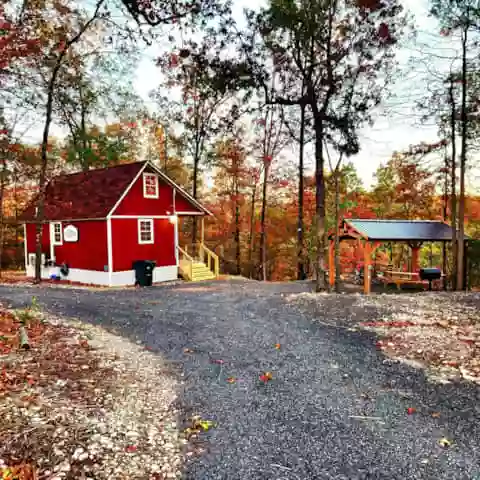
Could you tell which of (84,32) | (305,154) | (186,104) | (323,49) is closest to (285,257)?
(305,154)

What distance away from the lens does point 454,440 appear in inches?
151

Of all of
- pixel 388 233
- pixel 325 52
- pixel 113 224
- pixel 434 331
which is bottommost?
pixel 434 331

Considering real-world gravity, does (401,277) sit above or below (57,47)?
A: below

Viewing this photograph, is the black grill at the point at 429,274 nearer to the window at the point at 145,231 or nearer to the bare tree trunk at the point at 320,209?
the bare tree trunk at the point at 320,209

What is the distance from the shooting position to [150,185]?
60.2 feet

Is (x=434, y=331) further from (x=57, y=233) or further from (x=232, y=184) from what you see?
(x=232, y=184)

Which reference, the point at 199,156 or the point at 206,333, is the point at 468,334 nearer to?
the point at 206,333

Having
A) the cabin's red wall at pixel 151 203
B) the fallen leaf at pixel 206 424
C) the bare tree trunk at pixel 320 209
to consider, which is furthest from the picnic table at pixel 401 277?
the fallen leaf at pixel 206 424

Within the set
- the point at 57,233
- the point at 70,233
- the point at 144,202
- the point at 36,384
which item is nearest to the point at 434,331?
the point at 36,384

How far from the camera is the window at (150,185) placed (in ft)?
59.5

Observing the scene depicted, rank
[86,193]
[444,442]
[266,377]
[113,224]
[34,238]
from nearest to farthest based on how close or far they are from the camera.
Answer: [444,442], [266,377], [113,224], [86,193], [34,238]

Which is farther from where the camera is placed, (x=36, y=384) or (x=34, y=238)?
(x=34, y=238)

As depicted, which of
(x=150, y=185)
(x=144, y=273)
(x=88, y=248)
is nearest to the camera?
(x=144, y=273)

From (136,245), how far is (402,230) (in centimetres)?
1181
